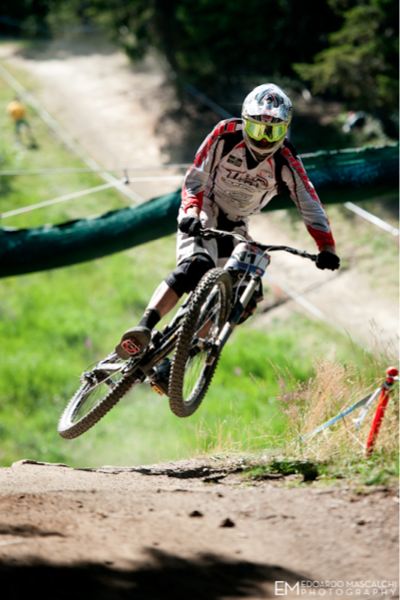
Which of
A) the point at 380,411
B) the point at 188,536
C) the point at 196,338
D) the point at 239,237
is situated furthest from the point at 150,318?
the point at 188,536

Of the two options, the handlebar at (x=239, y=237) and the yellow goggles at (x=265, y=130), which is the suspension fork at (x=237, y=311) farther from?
the yellow goggles at (x=265, y=130)

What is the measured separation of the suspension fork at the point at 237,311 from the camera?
688 cm

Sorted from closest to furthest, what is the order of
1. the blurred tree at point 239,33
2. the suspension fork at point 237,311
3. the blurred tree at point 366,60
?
1. the suspension fork at point 237,311
2. the blurred tree at point 366,60
3. the blurred tree at point 239,33

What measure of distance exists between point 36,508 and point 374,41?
52.5ft

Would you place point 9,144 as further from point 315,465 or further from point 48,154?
point 315,465

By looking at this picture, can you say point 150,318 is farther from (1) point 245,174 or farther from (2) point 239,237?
(1) point 245,174

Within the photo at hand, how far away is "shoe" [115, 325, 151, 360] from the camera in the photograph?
6.52m

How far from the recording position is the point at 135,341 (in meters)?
6.53

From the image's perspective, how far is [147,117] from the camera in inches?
1107

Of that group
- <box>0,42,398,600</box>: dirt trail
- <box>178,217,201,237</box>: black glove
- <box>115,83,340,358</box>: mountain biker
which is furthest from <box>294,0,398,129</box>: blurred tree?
<box>0,42,398,600</box>: dirt trail

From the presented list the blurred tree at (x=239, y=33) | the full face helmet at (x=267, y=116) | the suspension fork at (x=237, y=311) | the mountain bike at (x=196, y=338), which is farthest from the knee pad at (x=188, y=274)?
the blurred tree at (x=239, y=33)

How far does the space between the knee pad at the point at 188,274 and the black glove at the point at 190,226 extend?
24cm

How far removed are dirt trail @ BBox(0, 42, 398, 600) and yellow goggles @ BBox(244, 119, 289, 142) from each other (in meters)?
2.34

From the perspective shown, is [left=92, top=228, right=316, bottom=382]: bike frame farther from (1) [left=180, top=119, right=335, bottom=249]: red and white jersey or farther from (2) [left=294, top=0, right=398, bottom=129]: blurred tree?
(2) [left=294, top=0, right=398, bottom=129]: blurred tree
